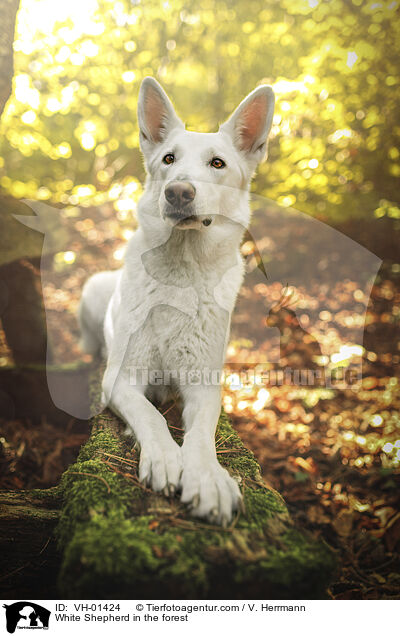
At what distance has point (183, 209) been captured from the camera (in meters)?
1.64

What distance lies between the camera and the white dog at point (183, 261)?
5.74ft

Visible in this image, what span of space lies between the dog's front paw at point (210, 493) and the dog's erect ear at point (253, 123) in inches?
70.2

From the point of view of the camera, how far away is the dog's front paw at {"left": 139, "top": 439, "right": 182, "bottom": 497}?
1258 millimetres

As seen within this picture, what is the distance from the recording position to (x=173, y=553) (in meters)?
1.04

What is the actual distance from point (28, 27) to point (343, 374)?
3.72 meters

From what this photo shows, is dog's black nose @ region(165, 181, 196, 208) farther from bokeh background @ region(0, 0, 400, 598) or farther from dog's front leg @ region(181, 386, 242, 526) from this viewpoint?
bokeh background @ region(0, 0, 400, 598)

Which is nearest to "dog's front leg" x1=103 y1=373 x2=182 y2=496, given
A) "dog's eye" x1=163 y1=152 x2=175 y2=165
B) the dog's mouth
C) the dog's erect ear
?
the dog's mouth

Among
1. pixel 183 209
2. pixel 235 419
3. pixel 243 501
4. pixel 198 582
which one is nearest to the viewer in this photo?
pixel 198 582

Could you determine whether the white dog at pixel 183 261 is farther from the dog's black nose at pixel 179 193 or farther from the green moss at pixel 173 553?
the green moss at pixel 173 553

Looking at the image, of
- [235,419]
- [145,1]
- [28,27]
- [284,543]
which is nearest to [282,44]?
[145,1]

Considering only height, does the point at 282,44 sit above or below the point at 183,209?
above

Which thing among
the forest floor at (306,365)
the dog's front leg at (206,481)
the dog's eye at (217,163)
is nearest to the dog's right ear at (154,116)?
the dog's eye at (217,163)

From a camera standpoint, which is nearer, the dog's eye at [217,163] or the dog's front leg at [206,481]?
the dog's front leg at [206,481]

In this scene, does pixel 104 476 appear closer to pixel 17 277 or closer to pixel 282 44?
pixel 17 277
